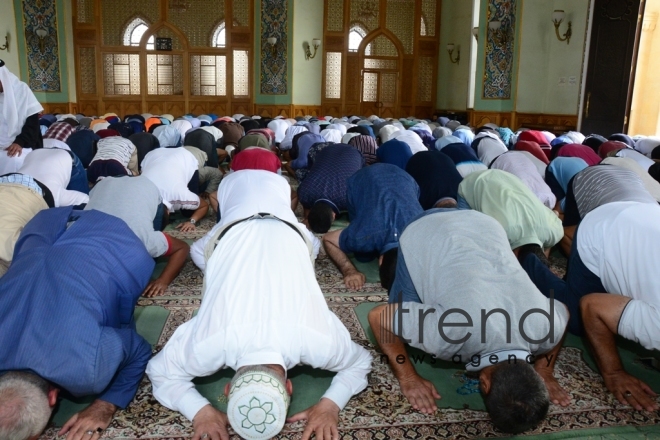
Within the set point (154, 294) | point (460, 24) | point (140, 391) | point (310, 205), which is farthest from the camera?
point (460, 24)

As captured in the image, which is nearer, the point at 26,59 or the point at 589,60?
the point at 589,60

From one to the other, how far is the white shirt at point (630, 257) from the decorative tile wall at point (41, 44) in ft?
35.7

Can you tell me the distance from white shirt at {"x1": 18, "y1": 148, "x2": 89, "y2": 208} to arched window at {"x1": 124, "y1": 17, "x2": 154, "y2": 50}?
879 cm

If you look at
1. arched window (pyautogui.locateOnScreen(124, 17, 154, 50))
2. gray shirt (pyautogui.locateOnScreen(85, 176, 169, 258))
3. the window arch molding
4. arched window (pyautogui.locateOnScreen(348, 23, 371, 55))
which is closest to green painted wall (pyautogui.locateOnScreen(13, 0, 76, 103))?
arched window (pyautogui.locateOnScreen(124, 17, 154, 50))

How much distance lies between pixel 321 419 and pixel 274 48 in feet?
33.6

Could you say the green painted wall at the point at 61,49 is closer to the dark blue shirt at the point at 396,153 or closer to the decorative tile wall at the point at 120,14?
the decorative tile wall at the point at 120,14

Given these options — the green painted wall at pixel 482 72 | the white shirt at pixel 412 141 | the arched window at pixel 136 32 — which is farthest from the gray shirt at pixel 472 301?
the arched window at pixel 136 32

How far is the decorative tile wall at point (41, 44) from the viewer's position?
1038 cm

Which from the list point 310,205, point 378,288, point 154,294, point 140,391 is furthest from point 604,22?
point 140,391

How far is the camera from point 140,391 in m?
1.88

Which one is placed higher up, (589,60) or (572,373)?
(589,60)

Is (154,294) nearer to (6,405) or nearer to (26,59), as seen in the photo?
(6,405)

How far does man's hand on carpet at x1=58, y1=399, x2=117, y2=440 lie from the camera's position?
161 centimetres

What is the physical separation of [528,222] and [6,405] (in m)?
2.17
